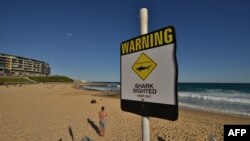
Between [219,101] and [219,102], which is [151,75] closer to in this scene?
[219,102]

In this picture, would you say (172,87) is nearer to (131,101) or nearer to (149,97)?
(149,97)

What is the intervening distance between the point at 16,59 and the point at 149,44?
500 feet

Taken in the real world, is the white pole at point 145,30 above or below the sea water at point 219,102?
above

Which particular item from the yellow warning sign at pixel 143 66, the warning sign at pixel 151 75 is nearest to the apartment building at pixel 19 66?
the warning sign at pixel 151 75

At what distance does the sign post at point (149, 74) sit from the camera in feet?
5.60

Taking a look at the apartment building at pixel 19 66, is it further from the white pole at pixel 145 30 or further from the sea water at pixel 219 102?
the white pole at pixel 145 30

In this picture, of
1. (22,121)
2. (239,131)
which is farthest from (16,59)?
(239,131)

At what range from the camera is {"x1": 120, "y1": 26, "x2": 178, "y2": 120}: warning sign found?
67.2 inches

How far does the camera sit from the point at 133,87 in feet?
6.86

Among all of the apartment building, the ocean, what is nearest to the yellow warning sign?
the ocean

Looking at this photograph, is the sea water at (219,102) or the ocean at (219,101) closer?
the ocean at (219,101)

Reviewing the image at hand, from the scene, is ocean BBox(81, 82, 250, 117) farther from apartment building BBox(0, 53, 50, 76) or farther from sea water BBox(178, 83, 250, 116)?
apartment building BBox(0, 53, 50, 76)

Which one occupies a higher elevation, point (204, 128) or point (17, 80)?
point (17, 80)

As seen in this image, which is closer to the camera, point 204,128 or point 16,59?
point 204,128
